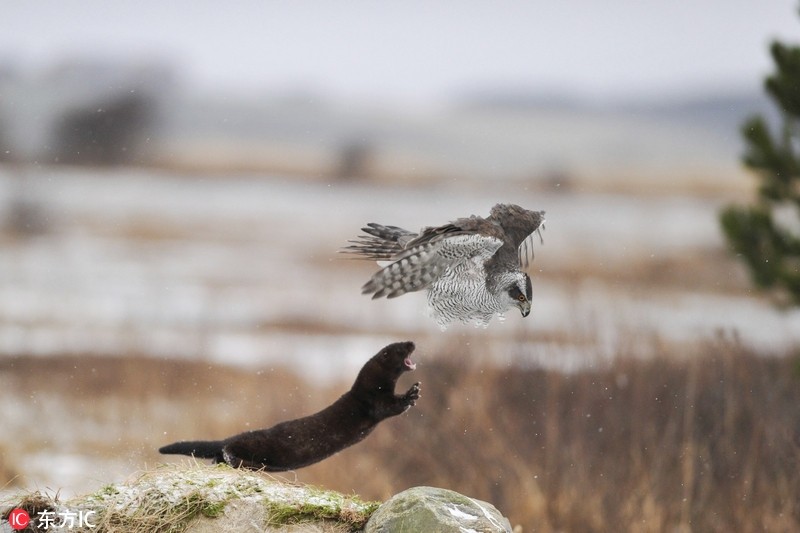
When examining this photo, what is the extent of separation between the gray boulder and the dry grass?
1.71 m

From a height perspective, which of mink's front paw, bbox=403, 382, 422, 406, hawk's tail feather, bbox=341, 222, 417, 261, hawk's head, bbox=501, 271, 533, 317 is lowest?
mink's front paw, bbox=403, 382, 422, 406

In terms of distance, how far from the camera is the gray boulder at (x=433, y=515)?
3.37 m

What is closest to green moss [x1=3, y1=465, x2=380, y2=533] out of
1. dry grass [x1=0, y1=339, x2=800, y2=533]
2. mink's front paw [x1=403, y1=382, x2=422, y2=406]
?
mink's front paw [x1=403, y1=382, x2=422, y2=406]

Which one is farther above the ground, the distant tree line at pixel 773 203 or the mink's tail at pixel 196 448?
the distant tree line at pixel 773 203

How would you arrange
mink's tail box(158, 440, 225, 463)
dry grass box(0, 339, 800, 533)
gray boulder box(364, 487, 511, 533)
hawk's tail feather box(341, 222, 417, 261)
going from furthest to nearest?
dry grass box(0, 339, 800, 533) → mink's tail box(158, 440, 225, 463) → gray boulder box(364, 487, 511, 533) → hawk's tail feather box(341, 222, 417, 261)

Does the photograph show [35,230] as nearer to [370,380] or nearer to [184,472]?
[184,472]

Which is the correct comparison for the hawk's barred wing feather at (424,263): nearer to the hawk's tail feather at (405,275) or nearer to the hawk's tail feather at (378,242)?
the hawk's tail feather at (405,275)

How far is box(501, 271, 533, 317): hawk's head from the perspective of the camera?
121 inches

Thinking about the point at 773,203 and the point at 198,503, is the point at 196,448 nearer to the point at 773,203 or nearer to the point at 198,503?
the point at 198,503

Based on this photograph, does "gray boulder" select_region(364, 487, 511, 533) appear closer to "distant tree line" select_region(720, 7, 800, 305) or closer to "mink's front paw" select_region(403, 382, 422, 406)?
"mink's front paw" select_region(403, 382, 422, 406)

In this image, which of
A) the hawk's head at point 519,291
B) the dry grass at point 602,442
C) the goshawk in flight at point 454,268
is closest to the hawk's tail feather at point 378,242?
the goshawk in flight at point 454,268

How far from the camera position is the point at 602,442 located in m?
5.58

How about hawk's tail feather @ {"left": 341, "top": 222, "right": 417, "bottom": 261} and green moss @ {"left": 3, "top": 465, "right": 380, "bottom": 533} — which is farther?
green moss @ {"left": 3, "top": 465, "right": 380, "bottom": 533}

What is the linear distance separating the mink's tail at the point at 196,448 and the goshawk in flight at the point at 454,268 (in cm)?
102
